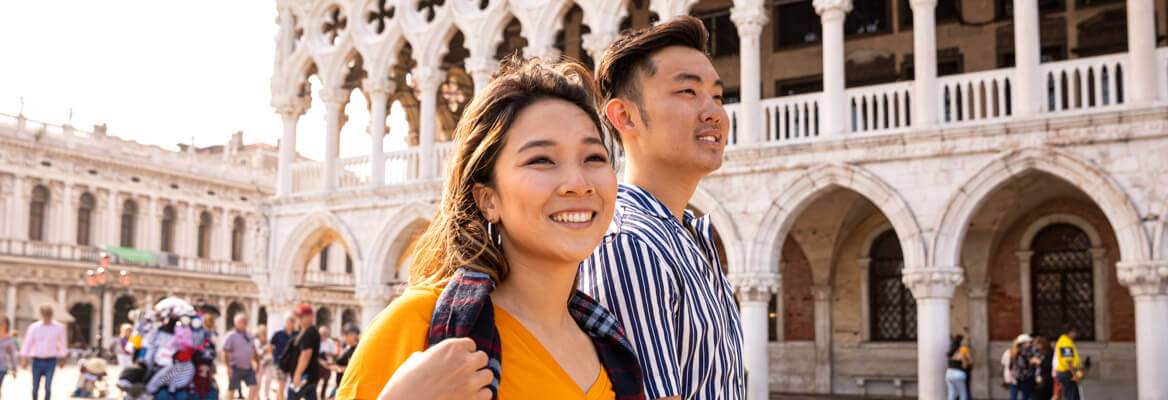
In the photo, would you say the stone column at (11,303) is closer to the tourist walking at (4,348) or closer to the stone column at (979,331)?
the tourist walking at (4,348)

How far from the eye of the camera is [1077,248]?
52.1 feet

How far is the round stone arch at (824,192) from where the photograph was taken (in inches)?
519

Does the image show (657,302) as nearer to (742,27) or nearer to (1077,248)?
(742,27)

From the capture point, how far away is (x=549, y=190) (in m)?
1.62

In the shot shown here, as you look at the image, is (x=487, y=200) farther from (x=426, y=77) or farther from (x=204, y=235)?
(x=204, y=235)

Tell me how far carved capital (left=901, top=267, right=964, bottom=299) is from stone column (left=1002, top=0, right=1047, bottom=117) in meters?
2.00

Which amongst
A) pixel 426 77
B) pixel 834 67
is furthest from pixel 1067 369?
pixel 426 77

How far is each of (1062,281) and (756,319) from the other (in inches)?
200

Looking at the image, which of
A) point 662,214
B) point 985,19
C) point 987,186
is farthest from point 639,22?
point 662,214

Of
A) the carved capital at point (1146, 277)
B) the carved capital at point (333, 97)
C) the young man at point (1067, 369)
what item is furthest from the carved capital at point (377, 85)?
the carved capital at point (1146, 277)

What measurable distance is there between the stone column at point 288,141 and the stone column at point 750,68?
831cm

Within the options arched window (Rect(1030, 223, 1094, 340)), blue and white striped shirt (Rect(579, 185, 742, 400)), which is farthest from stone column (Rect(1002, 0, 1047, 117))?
blue and white striped shirt (Rect(579, 185, 742, 400))

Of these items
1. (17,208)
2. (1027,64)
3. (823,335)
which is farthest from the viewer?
(17,208)

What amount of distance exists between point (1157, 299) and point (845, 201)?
18.6 feet
